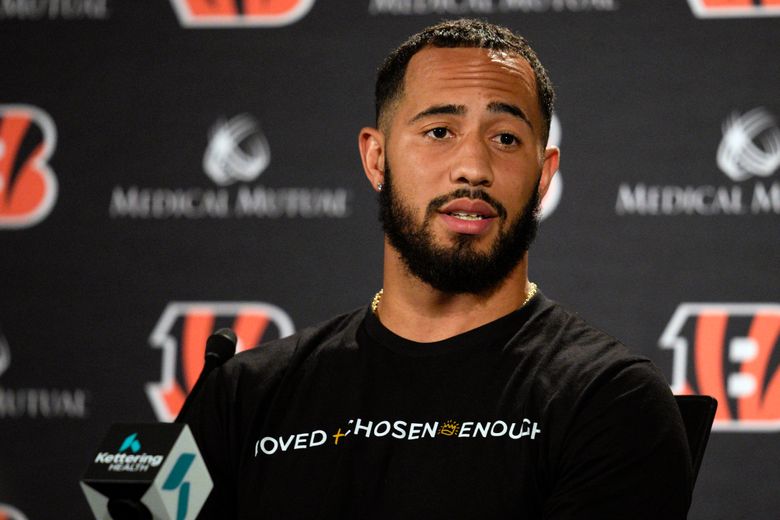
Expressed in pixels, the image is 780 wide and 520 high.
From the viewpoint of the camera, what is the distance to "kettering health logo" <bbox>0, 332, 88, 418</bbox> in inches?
121

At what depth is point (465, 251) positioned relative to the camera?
188 cm

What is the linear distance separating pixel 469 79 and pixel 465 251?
0.99 feet

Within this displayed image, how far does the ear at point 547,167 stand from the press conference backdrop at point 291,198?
90cm

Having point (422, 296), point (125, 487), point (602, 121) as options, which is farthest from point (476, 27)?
point (125, 487)

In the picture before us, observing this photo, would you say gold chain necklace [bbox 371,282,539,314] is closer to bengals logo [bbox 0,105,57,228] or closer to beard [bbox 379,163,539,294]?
beard [bbox 379,163,539,294]

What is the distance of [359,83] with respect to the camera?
3.09 metres

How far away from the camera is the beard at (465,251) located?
188 cm

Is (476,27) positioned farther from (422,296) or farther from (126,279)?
(126,279)

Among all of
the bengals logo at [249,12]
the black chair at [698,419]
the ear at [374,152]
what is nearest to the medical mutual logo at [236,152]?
the bengals logo at [249,12]

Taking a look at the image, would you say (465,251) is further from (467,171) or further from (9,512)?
(9,512)

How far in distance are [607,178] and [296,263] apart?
2.86 feet

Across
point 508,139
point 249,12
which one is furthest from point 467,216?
point 249,12

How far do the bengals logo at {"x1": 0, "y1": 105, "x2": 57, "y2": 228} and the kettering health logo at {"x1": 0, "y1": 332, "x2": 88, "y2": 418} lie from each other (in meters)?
0.48

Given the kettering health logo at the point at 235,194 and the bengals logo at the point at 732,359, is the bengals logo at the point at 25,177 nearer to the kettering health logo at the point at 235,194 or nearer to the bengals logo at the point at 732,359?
the kettering health logo at the point at 235,194
